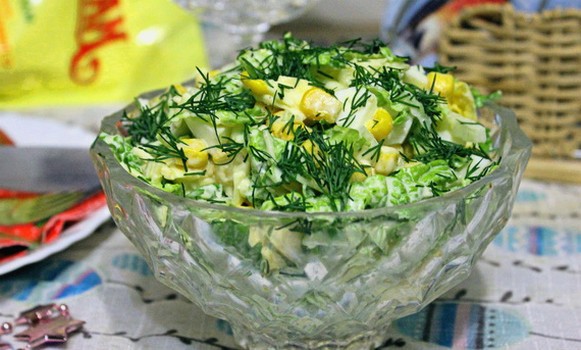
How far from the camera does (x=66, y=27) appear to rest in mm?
1889

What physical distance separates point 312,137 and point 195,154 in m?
0.14

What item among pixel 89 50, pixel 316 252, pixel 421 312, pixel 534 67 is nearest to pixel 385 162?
pixel 316 252

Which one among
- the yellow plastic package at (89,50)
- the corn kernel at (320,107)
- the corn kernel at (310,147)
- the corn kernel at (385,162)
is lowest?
the yellow plastic package at (89,50)

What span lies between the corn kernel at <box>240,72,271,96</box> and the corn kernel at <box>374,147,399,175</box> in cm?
16

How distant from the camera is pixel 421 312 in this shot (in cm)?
106

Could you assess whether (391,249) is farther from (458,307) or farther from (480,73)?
(480,73)

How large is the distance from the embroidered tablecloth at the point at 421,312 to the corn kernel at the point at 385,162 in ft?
0.85

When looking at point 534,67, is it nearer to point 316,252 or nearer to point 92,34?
point 316,252

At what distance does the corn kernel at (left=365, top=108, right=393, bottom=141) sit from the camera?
2.86ft

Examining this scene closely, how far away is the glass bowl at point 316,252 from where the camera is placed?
30.3 inches

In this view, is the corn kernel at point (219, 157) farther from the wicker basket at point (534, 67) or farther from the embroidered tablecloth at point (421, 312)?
the wicker basket at point (534, 67)

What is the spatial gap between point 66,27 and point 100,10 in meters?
0.10

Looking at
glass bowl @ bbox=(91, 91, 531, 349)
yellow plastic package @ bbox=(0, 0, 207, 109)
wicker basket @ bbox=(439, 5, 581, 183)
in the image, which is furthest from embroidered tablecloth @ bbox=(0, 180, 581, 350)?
yellow plastic package @ bbox=(0, 0, 207, 109)

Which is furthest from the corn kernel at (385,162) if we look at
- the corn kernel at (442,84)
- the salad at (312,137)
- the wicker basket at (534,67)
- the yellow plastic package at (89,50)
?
the yellow plastic package at (89,50)
